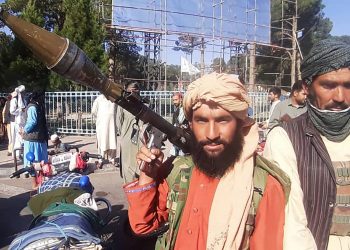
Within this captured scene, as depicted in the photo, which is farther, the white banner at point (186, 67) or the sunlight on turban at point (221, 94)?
the white banner at point (186, 67)

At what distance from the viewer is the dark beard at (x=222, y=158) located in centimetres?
162

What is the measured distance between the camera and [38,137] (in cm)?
606

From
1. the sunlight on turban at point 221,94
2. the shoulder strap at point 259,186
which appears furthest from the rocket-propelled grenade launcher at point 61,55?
the shoulder strap at point 259,186

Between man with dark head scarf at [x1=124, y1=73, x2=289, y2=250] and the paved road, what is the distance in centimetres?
117

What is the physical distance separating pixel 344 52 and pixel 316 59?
0.40ft

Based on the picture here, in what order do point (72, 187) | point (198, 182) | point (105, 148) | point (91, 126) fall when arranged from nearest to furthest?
point (198, 182) → point (72, 187) → point (105, 148) → point (91, 126)

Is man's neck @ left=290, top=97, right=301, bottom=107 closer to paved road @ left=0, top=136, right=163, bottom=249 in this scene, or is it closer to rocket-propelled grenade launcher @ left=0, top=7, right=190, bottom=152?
paved road @ left=0, top=136, right=163, bottom=249

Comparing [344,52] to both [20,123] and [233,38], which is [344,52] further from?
[233,38]

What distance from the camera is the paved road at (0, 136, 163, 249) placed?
3.92 m

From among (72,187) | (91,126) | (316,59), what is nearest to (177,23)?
(91,126)

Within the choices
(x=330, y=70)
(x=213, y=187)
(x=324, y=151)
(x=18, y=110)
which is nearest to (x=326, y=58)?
(x=330, y=70)

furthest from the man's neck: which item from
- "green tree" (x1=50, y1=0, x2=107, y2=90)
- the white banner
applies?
the white banner

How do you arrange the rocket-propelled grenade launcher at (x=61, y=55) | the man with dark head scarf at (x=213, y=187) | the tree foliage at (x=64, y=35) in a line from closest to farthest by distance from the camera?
the rocket-propelled grenade launcher at (x=61, y=55)
the man with dark head scarf at (x=213, y=187)
the tree foliage at (x=64, y=35)

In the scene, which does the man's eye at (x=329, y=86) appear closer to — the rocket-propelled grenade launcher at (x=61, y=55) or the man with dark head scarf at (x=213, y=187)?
the man with dark head scarf at (x=213, y=187)
